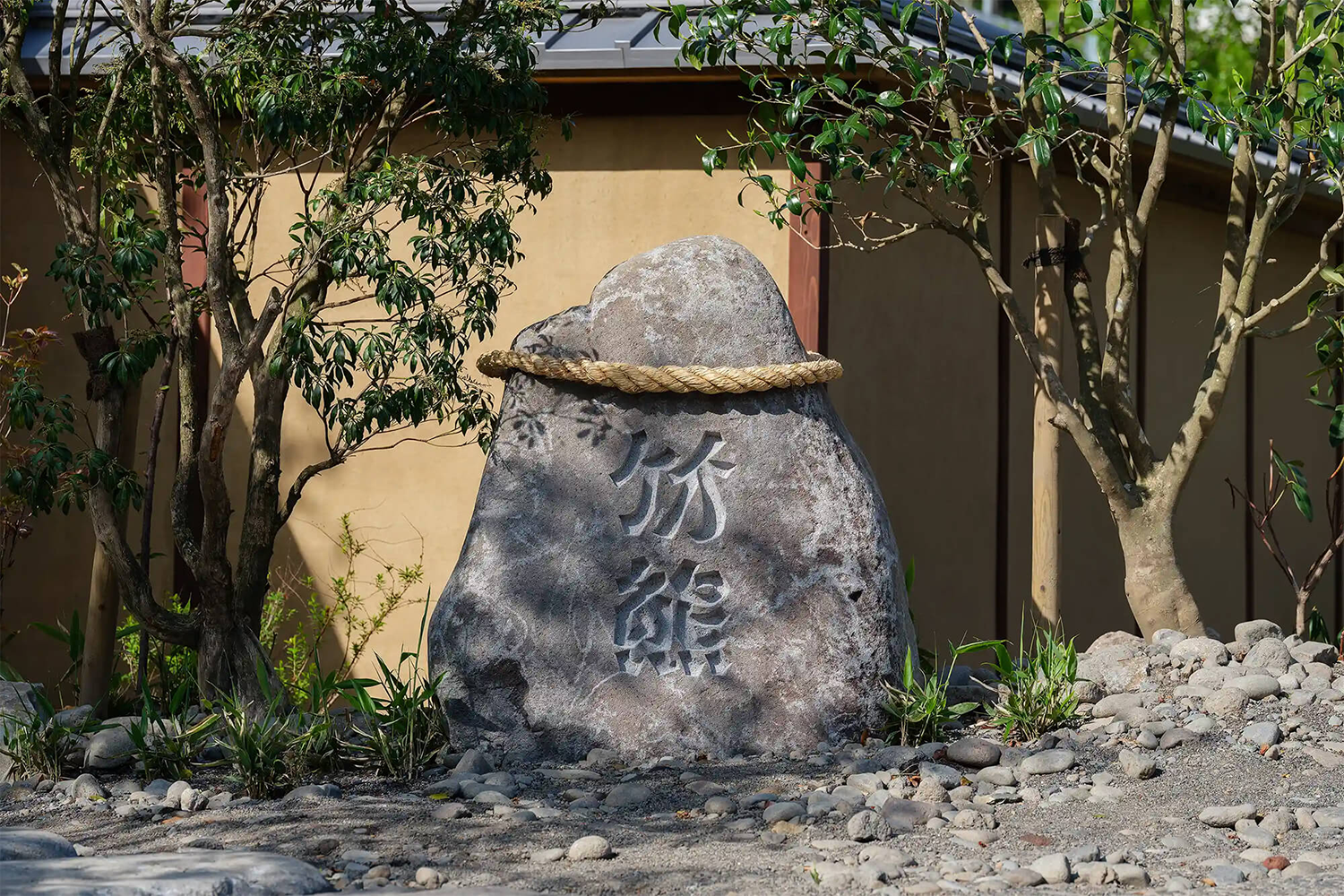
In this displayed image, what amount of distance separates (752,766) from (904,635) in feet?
2.26

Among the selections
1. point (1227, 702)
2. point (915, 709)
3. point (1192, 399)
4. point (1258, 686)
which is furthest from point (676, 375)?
point (1192, 399)

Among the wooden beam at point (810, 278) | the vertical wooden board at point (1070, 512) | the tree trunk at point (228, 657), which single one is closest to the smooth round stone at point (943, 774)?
the tree trunk at point (228, 657)

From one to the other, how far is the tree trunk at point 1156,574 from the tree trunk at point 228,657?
10.4 ft

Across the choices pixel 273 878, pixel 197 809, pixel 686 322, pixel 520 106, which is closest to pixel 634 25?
pixel 520 106

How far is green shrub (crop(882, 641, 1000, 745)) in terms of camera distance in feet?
13.6

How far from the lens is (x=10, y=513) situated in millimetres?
5059

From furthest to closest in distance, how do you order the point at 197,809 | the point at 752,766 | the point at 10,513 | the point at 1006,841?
the point at 10,513, the point at 752,766, the point at 197,809, the point at 1006,841

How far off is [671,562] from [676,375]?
58 centimetres

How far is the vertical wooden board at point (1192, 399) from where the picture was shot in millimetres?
7699

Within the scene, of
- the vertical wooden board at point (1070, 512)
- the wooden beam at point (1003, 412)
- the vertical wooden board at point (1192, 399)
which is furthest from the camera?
the vertical wooden board at point (1192, 399)

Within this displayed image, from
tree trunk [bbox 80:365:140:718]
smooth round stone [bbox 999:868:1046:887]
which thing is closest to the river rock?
smooth round stone [bbox 999:868:1046:887]

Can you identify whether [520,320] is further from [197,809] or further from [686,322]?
[197,809]

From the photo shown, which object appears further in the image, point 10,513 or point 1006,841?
point 10,513

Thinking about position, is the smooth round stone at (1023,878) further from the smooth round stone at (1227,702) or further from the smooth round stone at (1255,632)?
the smooth round stone at (1255,632)
